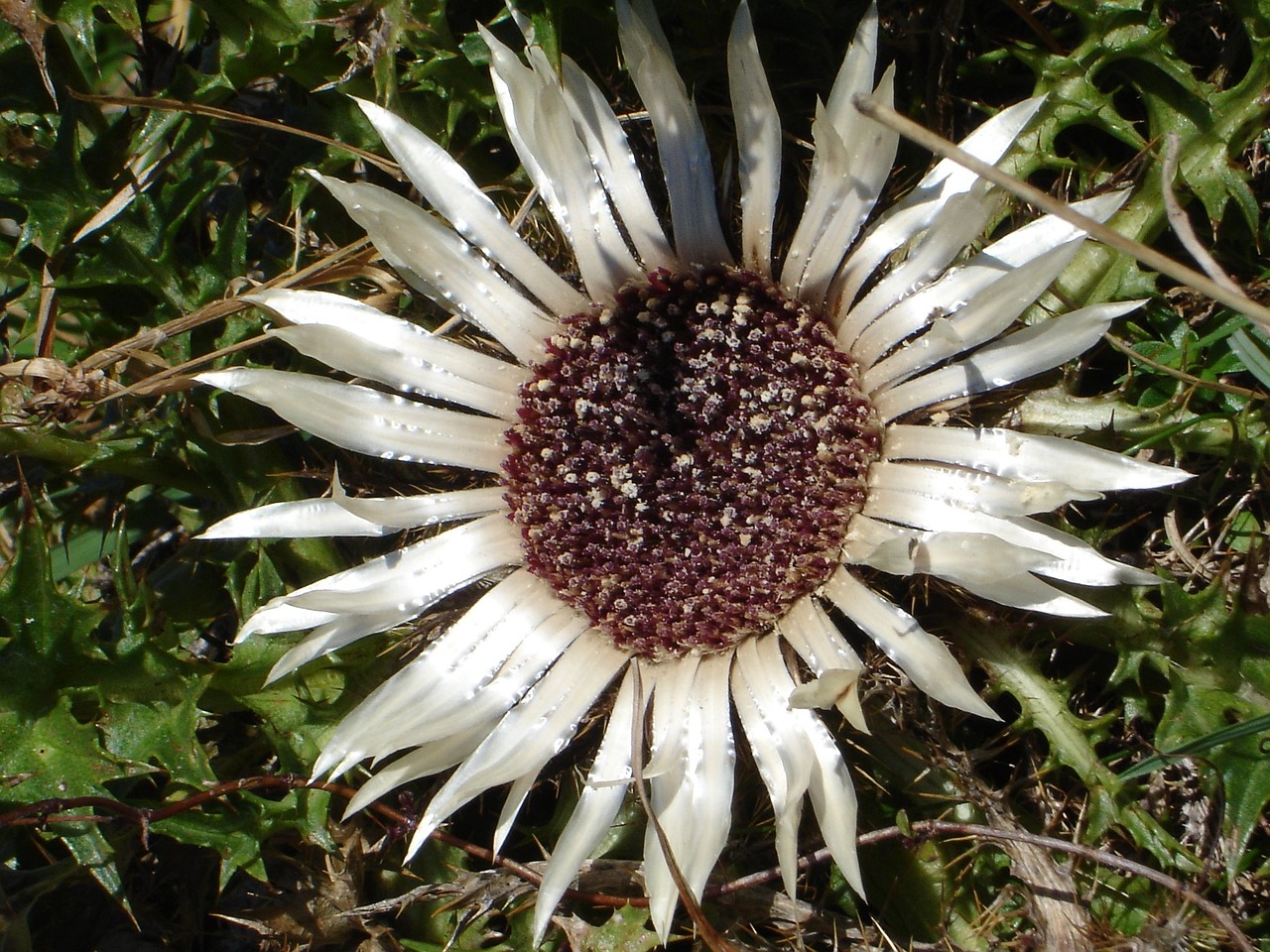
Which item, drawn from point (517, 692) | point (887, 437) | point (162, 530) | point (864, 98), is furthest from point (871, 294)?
point (162, 530)

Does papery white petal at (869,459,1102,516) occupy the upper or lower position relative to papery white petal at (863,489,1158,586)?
upper

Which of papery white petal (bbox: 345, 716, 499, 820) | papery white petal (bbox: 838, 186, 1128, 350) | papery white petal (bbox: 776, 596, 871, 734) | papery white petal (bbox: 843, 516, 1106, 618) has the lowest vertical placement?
papery white petal (bbox: 345, 716, 499, 820)

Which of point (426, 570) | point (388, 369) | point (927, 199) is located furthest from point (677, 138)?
point (426, 570)

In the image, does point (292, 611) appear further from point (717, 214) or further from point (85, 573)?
point (717, 214)

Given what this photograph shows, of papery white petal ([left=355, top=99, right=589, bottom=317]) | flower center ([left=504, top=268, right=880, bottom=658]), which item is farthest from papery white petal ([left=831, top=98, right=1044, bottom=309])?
papery white petal ([left=355, top=99, right=589, bottom=317])

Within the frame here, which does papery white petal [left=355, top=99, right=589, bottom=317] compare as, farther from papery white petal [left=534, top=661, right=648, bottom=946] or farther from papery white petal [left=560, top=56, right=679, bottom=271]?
papery white petal [left=534, top=661, right=648, bottom=946]

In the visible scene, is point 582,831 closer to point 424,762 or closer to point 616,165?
point 424,762
